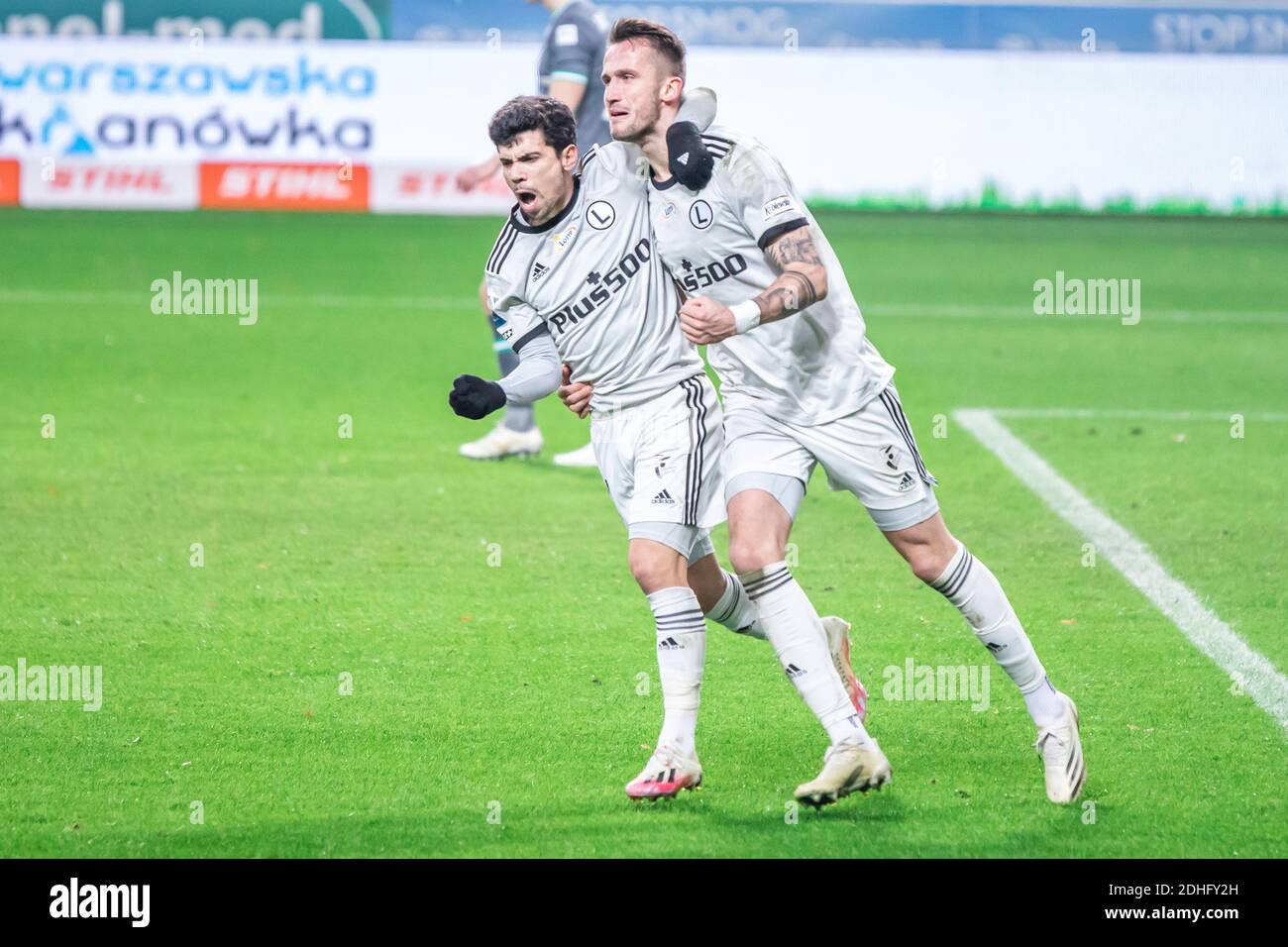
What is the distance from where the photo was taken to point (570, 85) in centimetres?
870

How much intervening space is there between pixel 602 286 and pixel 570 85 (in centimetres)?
416

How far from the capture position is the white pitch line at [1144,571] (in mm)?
5746

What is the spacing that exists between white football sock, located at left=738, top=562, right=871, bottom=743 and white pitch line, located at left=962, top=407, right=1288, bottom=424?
6288 mm

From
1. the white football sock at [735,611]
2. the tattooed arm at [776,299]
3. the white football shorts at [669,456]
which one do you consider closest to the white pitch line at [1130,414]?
the white football sock at [735,611]

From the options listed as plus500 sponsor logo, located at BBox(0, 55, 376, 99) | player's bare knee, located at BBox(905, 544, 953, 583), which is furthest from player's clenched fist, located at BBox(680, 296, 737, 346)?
plus500 sponsor logo, located at BBox(0, 55, 376, 99)

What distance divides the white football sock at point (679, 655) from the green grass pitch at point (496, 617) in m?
0.21

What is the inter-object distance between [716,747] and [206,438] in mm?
5405

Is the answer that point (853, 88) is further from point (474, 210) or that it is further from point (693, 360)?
point (693, 360)

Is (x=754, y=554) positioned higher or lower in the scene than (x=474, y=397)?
lower

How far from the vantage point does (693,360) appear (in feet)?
16.1

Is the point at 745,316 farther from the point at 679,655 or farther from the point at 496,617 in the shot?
the point at 496,617

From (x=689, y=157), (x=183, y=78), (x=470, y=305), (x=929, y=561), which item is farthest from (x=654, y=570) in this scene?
(x=183, y=78)

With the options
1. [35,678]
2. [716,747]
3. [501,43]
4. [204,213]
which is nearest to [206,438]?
[35,678]

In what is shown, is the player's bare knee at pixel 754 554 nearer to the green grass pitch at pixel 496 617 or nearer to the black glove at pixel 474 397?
the green grass pitch at pixel 496 617
